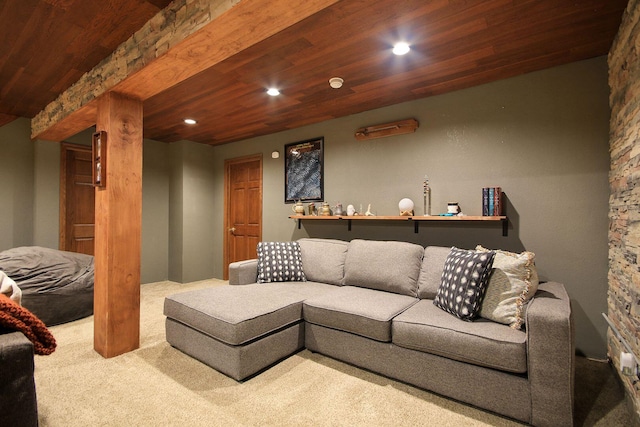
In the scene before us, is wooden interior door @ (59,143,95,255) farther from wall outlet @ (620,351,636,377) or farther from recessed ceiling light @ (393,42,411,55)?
wall outlet @ (620,351,636,377)

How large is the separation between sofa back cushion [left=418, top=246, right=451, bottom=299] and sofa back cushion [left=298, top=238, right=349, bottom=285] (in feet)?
2.72

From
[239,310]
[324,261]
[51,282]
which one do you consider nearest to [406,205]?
[324,261]

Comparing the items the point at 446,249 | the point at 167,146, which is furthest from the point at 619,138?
the point at 167,146

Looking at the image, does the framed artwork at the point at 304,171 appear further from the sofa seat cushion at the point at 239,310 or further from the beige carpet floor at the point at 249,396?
the beige carpet floor at the point at 249,396

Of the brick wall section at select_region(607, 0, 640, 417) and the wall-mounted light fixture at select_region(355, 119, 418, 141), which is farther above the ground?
the wall-mounted light fixture at select_region(355, 119, 418, 141)

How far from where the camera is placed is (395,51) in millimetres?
2262

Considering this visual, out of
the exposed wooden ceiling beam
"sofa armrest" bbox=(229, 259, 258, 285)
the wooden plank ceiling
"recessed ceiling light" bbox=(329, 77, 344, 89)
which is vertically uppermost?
the wooden plank ceiling

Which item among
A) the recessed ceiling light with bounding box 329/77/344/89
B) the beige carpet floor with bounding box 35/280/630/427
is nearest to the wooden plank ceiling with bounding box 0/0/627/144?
the recessed ceiling light with bounding box 329/77/344/89

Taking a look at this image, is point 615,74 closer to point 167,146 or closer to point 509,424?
point 509,424

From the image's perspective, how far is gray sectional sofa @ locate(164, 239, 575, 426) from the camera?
163cm

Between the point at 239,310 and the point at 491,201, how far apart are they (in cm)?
229

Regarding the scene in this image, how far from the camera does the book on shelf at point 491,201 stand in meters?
2.64

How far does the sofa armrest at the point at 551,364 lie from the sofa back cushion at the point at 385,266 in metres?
1.07

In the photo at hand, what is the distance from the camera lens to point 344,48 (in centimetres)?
224
